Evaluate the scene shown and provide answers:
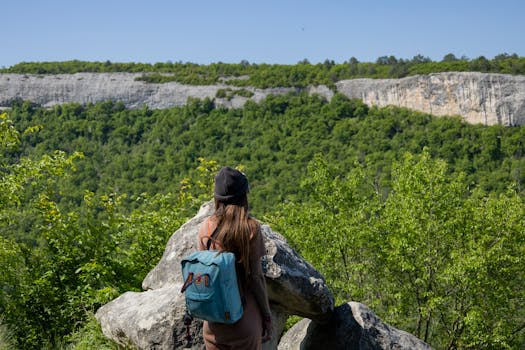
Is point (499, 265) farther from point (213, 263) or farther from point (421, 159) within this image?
point (213, 263)

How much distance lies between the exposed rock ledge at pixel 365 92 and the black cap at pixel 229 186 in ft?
261

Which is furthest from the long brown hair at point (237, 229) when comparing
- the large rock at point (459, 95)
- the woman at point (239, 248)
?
the large rock at point (459, 95)

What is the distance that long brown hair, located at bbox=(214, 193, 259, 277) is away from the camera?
149 inches

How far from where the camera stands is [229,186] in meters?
3.85

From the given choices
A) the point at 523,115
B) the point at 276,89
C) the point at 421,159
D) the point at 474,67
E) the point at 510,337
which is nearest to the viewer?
the point at 510,337

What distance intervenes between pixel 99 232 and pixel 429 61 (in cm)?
9482

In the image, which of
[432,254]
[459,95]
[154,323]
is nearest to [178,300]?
[154,323]

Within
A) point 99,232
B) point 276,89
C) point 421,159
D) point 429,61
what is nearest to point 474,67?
point 429,61

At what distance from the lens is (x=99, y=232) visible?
868 centimetres

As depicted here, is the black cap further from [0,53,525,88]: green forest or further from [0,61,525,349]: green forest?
[0,53,525,88]: green forest

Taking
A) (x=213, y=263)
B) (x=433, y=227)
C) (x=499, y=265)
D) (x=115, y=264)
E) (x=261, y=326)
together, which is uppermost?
(x=213, y=263)

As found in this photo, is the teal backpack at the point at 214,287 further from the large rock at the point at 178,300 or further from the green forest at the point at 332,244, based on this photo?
the green forest at the point at 332,244

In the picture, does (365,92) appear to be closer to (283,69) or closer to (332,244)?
(283,69)

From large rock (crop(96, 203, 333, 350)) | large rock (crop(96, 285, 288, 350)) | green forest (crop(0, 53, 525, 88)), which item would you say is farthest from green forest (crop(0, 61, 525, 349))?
green forest (crop(0, 53, 525, 88))
